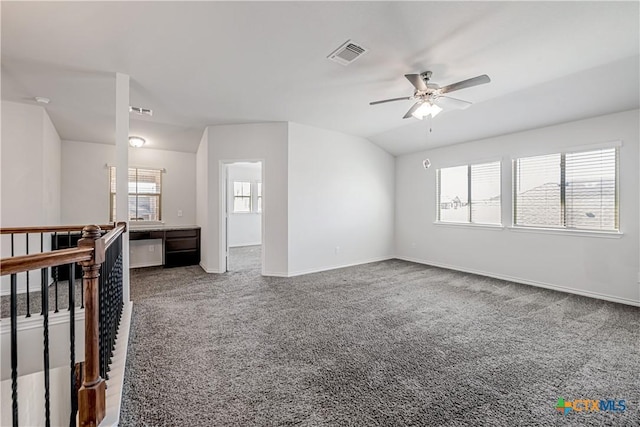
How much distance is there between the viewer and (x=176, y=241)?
556 centimetres

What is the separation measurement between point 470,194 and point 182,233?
18.8 feet

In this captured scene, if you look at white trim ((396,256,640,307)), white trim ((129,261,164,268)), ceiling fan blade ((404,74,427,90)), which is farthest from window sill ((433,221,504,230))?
white trim ((129,261,164,268))

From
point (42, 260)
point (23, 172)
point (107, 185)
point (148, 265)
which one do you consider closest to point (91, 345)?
point (42, 260)

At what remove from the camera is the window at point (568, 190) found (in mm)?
3779

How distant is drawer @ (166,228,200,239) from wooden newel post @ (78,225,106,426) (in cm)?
448

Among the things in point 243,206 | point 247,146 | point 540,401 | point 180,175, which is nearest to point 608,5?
point 540,401

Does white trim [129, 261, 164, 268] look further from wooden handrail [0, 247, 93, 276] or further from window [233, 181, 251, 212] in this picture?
wooden handrail [0, 247, 93, 276]

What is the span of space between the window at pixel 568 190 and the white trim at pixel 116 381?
5.49 m

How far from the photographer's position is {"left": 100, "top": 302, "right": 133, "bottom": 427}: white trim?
4.75 feet

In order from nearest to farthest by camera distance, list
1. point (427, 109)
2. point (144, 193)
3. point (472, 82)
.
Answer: point (472, 82)
point (427, 109)
point (144, 193)

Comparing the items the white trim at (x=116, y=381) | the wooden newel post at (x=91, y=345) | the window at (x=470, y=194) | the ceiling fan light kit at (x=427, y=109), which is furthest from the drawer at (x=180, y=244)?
the window at (x=470, y=194)

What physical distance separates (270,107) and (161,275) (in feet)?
11.5

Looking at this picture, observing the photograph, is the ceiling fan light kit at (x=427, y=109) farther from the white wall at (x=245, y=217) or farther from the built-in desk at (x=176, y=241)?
the white wall at (x=245, y=217)

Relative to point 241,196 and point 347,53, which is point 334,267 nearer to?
point 347,53
